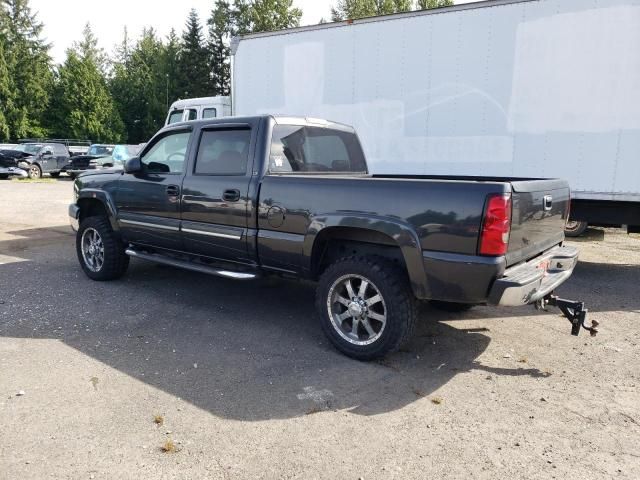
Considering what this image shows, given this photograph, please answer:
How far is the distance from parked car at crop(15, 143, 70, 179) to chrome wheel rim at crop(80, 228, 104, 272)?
750 inches

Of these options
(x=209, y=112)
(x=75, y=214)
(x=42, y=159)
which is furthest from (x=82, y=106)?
(x=75, y=214)

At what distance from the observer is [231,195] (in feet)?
14.7

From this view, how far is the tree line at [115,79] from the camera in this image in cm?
4594

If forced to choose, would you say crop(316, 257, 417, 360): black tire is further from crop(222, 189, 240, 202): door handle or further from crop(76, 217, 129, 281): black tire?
crop(76, 217, 129, 281): black tire

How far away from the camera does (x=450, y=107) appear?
24.6ft

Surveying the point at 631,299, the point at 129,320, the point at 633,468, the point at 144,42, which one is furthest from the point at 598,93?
the point at 144,42

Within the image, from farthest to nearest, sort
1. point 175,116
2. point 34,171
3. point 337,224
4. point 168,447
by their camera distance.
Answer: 1. point 34,171
2. point 175,116
3. point 337,224
4. point 168,447

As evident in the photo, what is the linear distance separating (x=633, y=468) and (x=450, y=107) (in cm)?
584

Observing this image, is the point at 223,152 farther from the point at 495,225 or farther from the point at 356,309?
the point at 495,225

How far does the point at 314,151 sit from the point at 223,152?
2.90 feet

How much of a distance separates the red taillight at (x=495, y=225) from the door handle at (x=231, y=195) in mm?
2192

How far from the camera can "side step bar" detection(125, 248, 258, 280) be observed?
4.48 m

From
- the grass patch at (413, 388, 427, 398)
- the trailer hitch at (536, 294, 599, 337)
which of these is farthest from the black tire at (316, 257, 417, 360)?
the trailer hitch at (536, 294, 599, 337)

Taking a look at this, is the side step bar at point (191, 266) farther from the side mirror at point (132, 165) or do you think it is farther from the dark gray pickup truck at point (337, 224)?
the side mirror at point (132, 165)
